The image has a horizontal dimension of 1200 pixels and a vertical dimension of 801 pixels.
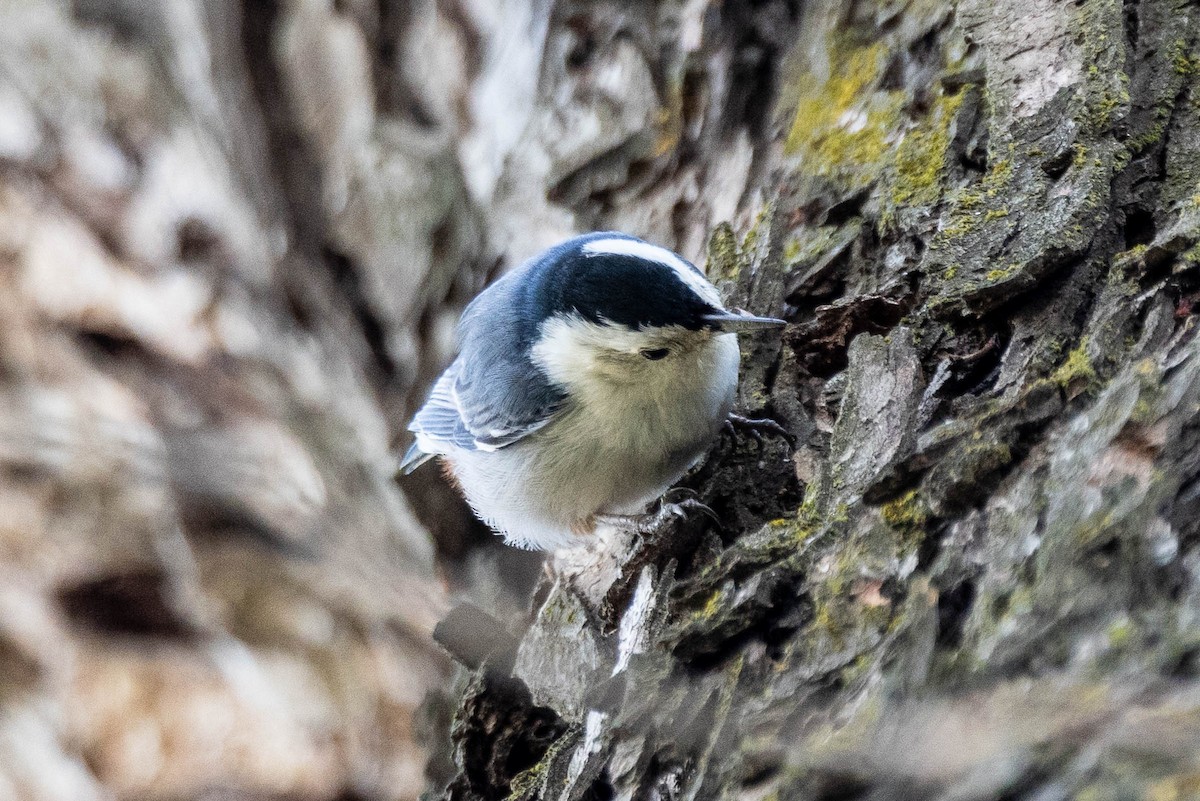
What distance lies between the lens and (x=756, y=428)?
128cm

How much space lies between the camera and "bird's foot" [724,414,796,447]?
1234 mm

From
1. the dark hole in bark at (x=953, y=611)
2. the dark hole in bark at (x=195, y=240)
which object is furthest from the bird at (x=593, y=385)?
the dark hole in bark at (x=195, y=240)

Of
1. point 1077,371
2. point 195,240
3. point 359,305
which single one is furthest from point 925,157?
point 195,240

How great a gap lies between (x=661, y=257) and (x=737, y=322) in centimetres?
20

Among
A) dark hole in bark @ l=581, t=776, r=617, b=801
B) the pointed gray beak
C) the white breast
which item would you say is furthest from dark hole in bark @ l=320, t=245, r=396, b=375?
dark hole in bark @ l=581, t=776, r=617, b=801

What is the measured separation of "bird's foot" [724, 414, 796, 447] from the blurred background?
507 mm

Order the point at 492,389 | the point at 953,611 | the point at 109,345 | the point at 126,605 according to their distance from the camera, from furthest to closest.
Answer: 1. the point at 109,345
2. the point at 126,605
3. the point at 492,389
4. the point at 953,611

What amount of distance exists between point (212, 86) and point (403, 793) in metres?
1.86

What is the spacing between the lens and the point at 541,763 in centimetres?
112

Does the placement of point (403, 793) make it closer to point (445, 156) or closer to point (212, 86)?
point (445, 156)

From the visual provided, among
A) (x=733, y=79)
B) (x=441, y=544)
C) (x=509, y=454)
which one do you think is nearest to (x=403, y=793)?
(x=441, y=544)

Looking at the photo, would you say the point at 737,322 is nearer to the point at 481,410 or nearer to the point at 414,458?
the point at 481,410

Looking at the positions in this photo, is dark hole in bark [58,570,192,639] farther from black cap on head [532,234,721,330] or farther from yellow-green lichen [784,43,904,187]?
yellow-green lichen [784,43,904,187]

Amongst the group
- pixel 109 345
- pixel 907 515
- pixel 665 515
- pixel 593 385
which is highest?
pixel 109 345
